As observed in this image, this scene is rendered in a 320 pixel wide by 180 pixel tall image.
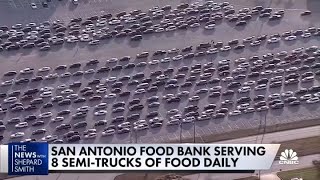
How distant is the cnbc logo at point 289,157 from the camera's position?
13312cm

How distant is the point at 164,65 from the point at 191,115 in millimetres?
20272

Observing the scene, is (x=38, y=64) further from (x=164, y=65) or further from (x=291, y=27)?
(x=291, y=27)

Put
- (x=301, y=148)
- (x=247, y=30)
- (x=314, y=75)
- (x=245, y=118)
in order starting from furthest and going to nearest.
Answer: (x=247, y=30) < (x=314, y=75) < (x=245, y=118) < (x=301, y=148)

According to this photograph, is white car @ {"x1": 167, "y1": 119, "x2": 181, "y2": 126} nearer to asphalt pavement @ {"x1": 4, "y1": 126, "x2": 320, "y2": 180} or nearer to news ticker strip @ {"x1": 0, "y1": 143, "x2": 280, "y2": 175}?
asphalt pavement @ {"x1": 4, "y1": 126, "x2": 320, "y2": 180}

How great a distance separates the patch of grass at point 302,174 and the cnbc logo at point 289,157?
258cm

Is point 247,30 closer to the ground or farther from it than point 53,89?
farther from it

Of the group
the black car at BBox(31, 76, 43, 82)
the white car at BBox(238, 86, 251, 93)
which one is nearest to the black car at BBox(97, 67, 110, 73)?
the black car at BBox(31, 76, 43, 82)

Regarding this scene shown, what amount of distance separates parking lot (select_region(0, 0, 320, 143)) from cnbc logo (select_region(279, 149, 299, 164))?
1081 cm

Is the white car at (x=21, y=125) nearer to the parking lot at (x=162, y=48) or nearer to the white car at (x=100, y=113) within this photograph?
the parking lot at (x=162, y=48)

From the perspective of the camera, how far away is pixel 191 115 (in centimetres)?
14638

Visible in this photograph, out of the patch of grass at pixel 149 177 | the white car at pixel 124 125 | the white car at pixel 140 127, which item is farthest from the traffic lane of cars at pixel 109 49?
the patch of grass at pixel 149 177

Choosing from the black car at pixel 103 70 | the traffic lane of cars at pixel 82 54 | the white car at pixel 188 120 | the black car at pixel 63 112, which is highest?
the traffic lane of cars at pixel 82 54

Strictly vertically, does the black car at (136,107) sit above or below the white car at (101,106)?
below

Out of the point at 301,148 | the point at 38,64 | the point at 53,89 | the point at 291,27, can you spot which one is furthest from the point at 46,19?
the point at 301,148
